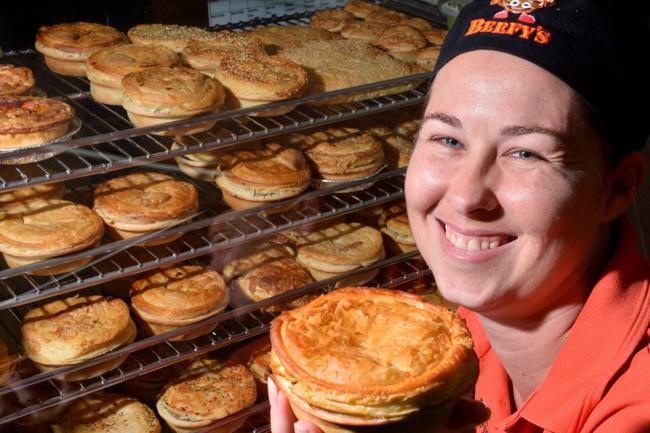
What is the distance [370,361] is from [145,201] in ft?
4.49

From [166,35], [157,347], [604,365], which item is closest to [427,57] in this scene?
[166,35]

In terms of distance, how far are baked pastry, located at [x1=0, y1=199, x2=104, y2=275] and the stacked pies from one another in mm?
255

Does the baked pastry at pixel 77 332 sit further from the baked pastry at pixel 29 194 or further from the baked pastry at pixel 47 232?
the baked pastry at pixel 29 194

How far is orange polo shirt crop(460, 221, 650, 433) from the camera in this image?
1579mm

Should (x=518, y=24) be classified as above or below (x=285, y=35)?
above

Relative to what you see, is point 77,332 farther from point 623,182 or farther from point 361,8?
point 361,8

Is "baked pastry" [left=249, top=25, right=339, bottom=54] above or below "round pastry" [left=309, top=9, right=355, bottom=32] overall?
above

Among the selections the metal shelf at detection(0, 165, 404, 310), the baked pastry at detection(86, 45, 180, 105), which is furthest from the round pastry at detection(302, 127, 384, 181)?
the baked pastry at detection(86, 45, 180, 105)

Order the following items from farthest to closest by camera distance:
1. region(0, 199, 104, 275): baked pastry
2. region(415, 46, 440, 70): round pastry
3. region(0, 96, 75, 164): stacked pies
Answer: region(415, 46, 440, 70): round pastry < region(0, 199, 104, 275): baked pastry < region(0, 96, 75, 164): stacked pies

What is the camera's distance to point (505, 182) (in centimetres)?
149

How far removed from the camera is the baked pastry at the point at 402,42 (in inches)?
123

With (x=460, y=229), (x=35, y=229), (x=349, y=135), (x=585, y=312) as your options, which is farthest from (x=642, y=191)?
(x=35, y=229)

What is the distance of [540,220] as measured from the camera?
1.50m

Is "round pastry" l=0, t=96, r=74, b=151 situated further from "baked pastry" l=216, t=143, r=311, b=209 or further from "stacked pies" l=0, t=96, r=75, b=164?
"baked pastry" l=216, t=143, r=311, b=209
